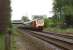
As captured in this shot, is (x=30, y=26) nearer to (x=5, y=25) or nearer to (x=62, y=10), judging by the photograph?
(x=62, y=10)

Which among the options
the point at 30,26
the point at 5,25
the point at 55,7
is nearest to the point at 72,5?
the point at 55,7

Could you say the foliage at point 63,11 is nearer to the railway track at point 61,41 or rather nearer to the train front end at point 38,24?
the train front end at point 38,24

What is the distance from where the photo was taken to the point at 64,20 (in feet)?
183

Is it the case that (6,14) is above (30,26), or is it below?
above

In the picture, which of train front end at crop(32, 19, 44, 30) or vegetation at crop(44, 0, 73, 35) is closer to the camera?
train front end at crop(32, 19, 44, 30)

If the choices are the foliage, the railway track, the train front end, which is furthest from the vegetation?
the railway track

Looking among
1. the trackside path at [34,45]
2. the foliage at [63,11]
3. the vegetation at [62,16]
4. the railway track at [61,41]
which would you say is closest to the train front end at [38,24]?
the vegetation at [62,16]

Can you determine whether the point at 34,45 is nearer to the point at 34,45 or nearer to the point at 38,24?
the point at 34,45

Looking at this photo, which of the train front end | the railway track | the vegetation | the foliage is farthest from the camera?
the foliage

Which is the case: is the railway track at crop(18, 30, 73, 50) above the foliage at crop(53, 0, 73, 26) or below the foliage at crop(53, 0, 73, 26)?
below

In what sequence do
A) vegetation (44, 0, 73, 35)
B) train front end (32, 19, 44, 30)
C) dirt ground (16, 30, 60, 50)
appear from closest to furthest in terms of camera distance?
1. dirt ground (16, 30, 60, 50)
2. train front end (32, 19, 44, 30)
3. vegetation (44, 0, 73, 35)

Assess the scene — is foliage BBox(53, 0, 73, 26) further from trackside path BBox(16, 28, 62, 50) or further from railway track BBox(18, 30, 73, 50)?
trackside path BBox(16, 28, 62, 50)

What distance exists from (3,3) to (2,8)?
0.06 metres

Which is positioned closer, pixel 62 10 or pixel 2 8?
pixel 2 8
